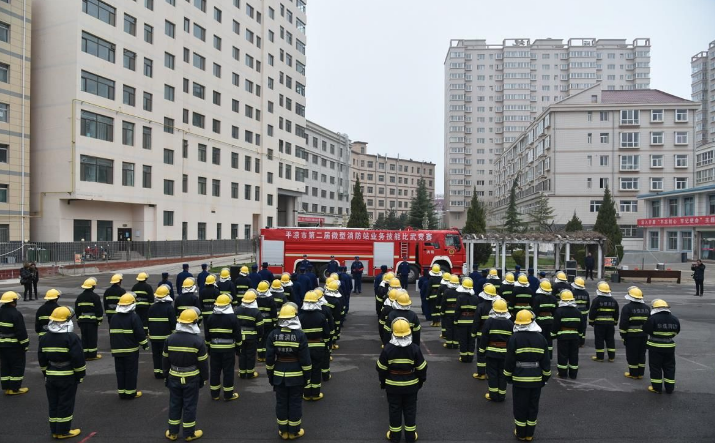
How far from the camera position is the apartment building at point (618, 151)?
185 ft

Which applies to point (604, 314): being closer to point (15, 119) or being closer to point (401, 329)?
point (401, 329)

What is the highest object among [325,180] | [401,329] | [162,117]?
[162,117]

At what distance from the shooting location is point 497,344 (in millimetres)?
8289

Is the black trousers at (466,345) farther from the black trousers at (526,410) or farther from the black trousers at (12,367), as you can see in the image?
the black trousers at (12,367)

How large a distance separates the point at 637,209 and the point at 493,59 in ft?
203

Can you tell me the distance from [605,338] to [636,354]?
1204mm

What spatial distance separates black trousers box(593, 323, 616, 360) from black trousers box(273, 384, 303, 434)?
740 cm

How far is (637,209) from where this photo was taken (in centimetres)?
5866

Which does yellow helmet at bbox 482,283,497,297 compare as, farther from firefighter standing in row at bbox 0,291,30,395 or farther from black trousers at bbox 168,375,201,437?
firefighter standing in row at bbox 0,291,30,395

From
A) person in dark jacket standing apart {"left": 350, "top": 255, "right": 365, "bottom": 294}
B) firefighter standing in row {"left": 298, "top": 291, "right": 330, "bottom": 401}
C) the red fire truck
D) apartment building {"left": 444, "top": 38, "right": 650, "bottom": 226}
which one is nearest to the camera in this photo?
firefighter standing in row {"left": 298, "top": 291, "right": 330, "bottom": 401}

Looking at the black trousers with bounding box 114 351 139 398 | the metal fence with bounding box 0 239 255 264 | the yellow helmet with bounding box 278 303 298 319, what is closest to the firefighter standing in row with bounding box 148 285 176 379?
the black trousers with bounding box 114 351 139 398

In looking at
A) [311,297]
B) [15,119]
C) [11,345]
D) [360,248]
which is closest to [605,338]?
[311,297]

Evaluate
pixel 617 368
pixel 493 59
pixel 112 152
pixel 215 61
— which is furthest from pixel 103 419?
pixel 493 59

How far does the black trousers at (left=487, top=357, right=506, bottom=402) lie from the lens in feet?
27.3
